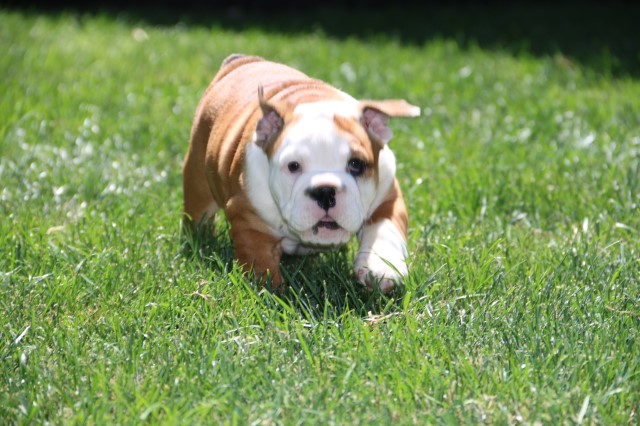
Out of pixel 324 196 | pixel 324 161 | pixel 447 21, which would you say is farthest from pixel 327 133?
pixel 447 21

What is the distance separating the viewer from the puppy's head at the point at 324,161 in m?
3.15

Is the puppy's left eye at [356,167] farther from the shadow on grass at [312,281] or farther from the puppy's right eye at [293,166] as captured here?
the shadow on grass at [312,281]

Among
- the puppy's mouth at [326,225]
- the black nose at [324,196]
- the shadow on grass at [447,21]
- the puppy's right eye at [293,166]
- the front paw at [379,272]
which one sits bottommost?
the shadow on grass at [447,21]

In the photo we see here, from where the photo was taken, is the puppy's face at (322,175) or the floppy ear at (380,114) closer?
the puppy's face at (322,175)

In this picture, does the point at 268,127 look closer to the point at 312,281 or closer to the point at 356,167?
the point at 356,167

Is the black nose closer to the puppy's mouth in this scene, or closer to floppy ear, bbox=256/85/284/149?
the puppy's mouth

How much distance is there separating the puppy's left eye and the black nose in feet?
0.48

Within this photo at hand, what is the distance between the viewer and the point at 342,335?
119 inches

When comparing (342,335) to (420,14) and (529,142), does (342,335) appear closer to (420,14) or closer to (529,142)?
(529,142)

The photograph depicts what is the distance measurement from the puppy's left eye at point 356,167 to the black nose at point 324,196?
5.7 inches

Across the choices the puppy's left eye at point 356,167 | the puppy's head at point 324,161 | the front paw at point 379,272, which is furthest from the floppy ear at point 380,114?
the front paw at point 379,272

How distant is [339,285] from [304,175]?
1.70 feet

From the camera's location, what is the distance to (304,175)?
318 centimetres

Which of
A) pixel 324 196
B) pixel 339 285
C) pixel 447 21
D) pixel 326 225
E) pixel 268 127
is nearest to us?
pixel 324 196
